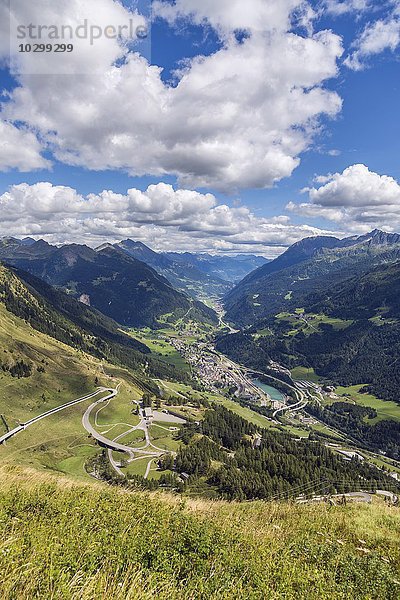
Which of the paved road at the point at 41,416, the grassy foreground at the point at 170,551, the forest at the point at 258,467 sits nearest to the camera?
the grassy foreground at the point at 170,551

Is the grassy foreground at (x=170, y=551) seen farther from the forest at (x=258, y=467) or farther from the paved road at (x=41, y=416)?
the paved road at (x=41, y=416)

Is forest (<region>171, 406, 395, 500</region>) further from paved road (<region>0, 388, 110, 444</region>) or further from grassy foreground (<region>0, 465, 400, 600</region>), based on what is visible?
grassy foreground (<region>0, 465, 400, 600</region>)

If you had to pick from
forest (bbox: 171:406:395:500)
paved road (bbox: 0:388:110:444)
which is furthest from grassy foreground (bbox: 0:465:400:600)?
paved road (bbox: 0:388:110:444)

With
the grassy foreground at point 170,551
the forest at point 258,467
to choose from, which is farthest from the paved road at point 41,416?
the grassy foreground at point 170,551

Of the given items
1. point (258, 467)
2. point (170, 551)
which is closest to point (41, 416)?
point (258, 467)

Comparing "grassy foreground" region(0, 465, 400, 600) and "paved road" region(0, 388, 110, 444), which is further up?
"grassy foreground" region(0, 465, 400, 600)

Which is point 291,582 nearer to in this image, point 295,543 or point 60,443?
point 295,543

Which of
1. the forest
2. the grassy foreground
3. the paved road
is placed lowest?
the forest

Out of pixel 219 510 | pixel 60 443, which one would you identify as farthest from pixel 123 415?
pixel 219 510
